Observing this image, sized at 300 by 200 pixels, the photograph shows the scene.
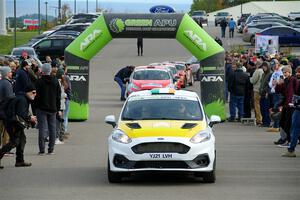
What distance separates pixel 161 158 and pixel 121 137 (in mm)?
761

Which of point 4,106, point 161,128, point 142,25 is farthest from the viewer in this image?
point 142,25

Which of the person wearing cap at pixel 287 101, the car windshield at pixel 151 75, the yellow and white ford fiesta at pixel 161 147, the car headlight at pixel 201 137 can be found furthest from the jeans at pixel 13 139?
the car windshield at pixel 151 75

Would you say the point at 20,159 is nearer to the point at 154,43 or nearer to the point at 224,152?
the point at 224,152

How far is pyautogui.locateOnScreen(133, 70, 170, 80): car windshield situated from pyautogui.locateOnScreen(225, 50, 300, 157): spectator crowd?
391 centimetres

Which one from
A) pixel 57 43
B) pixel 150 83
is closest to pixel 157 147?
pixel 150 83

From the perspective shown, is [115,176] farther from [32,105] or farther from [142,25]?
[142,25]

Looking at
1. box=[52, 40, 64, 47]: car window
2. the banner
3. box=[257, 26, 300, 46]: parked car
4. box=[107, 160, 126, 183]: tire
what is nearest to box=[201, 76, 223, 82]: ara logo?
the banner

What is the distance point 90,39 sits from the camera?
92.0 ft

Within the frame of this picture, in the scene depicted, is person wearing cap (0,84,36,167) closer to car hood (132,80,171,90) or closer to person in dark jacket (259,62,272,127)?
person in dark jacket (259,62,272,127)

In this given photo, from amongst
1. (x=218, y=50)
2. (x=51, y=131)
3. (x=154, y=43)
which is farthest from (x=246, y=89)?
(x=154, y=43)

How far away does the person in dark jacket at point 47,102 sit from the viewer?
1906 centimetres

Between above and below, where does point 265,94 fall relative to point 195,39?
below

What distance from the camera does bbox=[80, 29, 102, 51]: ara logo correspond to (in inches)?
1097

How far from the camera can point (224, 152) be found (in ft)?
66.2
